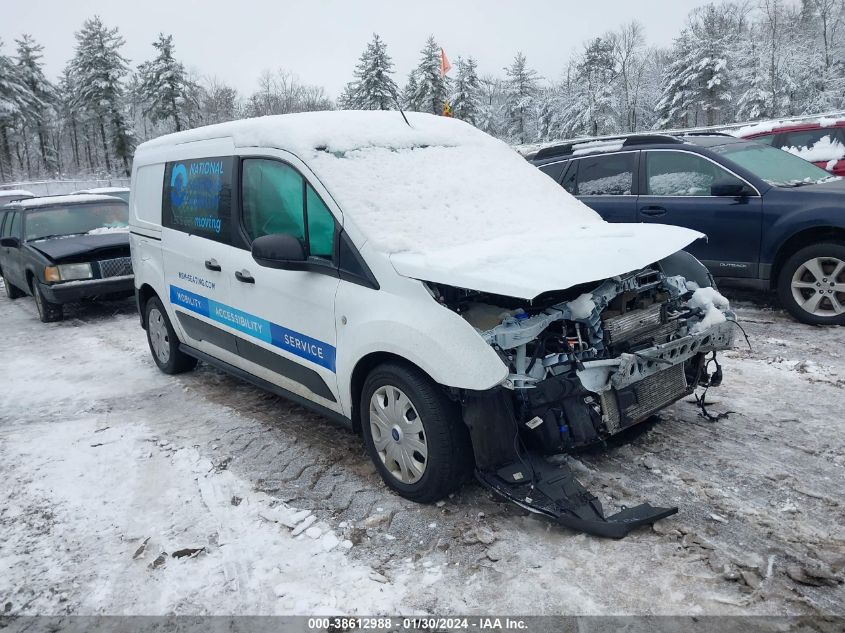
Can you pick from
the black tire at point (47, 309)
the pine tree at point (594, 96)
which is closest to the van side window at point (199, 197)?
the black tire at point (47, 309)

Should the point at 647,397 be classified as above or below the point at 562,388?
below

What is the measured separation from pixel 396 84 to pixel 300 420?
157ft

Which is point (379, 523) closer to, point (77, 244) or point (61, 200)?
point (77, 244)

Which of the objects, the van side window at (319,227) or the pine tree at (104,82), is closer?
the van side window at (319,227)

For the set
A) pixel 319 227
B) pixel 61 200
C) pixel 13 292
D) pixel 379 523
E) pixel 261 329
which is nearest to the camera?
pixel 379 523

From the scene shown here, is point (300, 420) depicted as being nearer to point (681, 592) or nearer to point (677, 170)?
point (681, 592)

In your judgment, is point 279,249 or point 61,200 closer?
point 279,249

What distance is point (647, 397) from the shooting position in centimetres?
340

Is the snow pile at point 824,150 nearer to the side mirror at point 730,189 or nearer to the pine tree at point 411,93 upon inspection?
the side mirror at point 730,189

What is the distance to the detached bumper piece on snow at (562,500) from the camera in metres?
2.95

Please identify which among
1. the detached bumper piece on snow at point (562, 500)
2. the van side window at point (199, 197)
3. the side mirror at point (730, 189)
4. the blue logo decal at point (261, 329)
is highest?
the van side window at point (199, 197)

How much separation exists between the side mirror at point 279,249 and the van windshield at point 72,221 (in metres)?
7.14


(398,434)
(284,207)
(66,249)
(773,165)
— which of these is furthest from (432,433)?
(66,249)

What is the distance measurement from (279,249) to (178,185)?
214 cm
